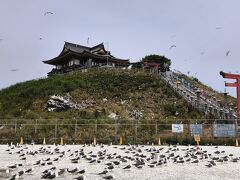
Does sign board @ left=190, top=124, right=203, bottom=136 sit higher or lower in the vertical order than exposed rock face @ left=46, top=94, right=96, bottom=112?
lower

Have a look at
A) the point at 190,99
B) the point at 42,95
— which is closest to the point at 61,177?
the point at 190,99

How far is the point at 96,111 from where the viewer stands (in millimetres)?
45500

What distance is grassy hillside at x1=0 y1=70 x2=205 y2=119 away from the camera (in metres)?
45.6

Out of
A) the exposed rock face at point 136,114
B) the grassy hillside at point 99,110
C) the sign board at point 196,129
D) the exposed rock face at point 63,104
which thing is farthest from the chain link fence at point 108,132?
the exposed rock face at point 63,104

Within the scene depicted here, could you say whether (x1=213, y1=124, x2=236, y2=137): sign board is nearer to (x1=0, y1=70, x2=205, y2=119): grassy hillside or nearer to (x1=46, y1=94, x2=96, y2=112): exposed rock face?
(x1=0, y1=70, x2=205, y2=119): grassy hillside

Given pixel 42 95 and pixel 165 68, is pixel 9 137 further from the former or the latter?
pixel 165 68

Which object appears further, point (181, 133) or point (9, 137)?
point (9, 137)

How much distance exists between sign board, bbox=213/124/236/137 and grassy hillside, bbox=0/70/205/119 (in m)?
11.3

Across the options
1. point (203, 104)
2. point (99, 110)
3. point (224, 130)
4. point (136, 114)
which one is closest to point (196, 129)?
point (224, 130)

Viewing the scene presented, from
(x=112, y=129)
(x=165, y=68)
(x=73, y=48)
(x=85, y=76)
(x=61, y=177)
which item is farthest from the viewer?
(x=73, y=48)

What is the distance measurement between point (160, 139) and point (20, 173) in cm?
1719

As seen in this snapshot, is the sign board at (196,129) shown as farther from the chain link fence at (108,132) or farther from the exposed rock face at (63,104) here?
the exposed rock face at (63,104)

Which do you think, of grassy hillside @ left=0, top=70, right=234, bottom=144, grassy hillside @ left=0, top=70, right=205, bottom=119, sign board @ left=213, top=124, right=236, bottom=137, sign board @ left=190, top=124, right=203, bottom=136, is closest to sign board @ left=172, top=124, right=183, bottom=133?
grassy hillside @ left=0, top=70, right=234, bottom=144

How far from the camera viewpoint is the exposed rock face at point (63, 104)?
158ft
